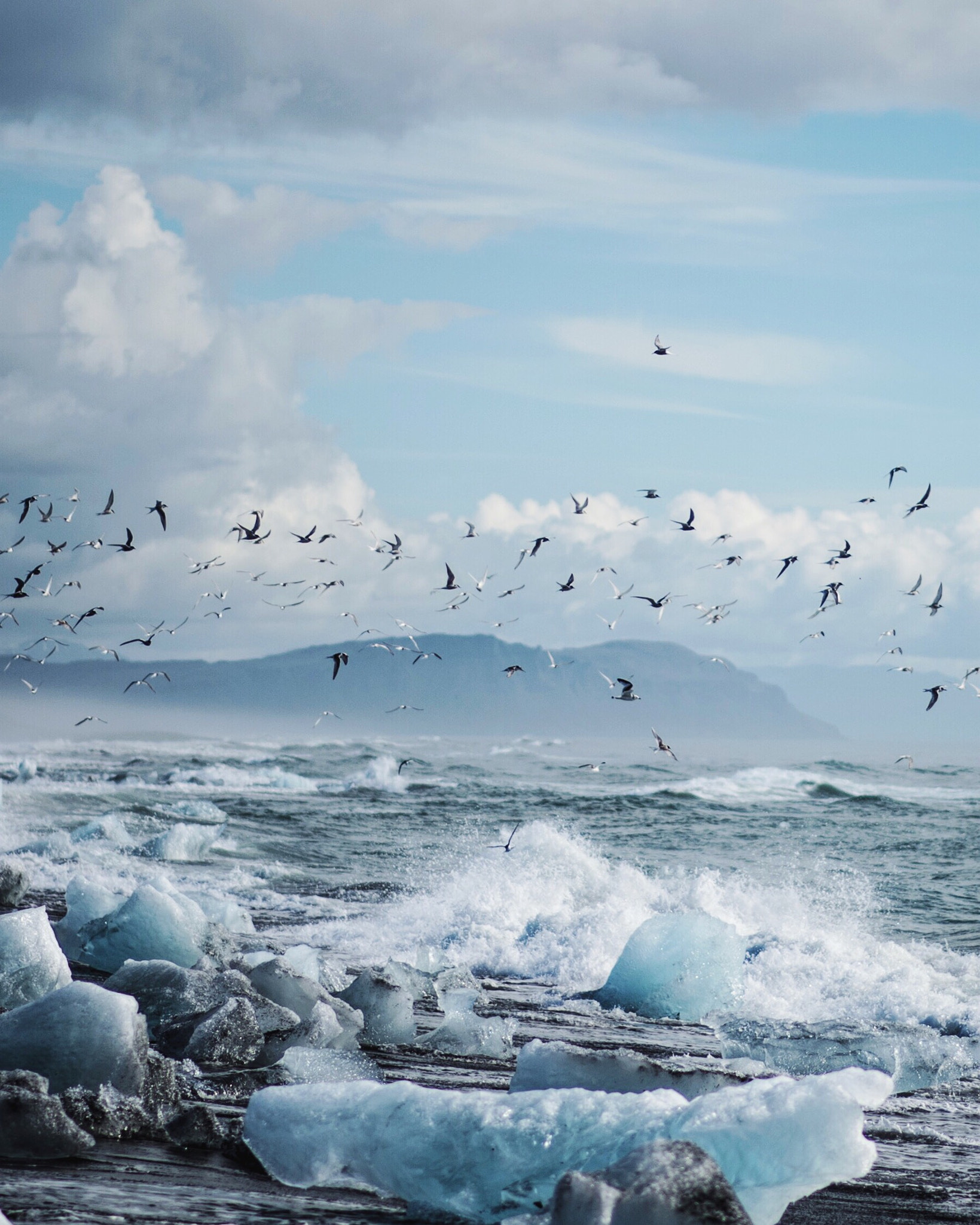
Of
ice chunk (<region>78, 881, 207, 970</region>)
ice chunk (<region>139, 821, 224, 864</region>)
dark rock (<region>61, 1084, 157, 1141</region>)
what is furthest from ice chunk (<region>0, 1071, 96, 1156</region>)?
ice chunk (<region>139, 821, 224, 864</region>)

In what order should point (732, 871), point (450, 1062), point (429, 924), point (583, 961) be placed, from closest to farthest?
point (450, 1062)
point (583, 961)
point (429, 924)
point (732, 871)

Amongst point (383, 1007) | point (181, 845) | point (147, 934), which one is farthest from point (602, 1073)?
point (181, 845)

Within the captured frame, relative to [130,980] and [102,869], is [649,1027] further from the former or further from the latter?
[102,869]

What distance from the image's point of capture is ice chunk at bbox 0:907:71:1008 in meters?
7.21

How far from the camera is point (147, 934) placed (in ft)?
29.9

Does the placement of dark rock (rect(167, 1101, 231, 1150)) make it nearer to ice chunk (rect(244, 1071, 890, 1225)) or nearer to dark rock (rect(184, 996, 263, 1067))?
ice chunk (rect(244, 1071, 890, 1225))

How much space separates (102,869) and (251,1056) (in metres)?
10.4

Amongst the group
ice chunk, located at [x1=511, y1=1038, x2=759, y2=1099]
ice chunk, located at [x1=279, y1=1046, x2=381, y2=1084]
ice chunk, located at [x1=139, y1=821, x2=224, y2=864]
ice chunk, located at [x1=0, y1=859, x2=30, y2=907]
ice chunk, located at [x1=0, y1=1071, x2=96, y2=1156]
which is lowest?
ice chunk, located at [x1=139, y1=821, x2=224, y2=864]

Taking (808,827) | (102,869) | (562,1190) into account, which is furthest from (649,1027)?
(808,827)

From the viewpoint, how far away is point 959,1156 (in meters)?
6.10

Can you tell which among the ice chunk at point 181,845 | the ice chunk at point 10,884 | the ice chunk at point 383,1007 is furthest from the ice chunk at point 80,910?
the ice chunk at point 181,845

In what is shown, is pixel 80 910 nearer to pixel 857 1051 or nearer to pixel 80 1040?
pixel 80 1040

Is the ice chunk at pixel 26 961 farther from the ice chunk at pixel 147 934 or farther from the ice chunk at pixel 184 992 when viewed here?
the ice chunk at pixel 147 934

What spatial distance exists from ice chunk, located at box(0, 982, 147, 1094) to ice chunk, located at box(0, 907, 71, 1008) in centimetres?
157
